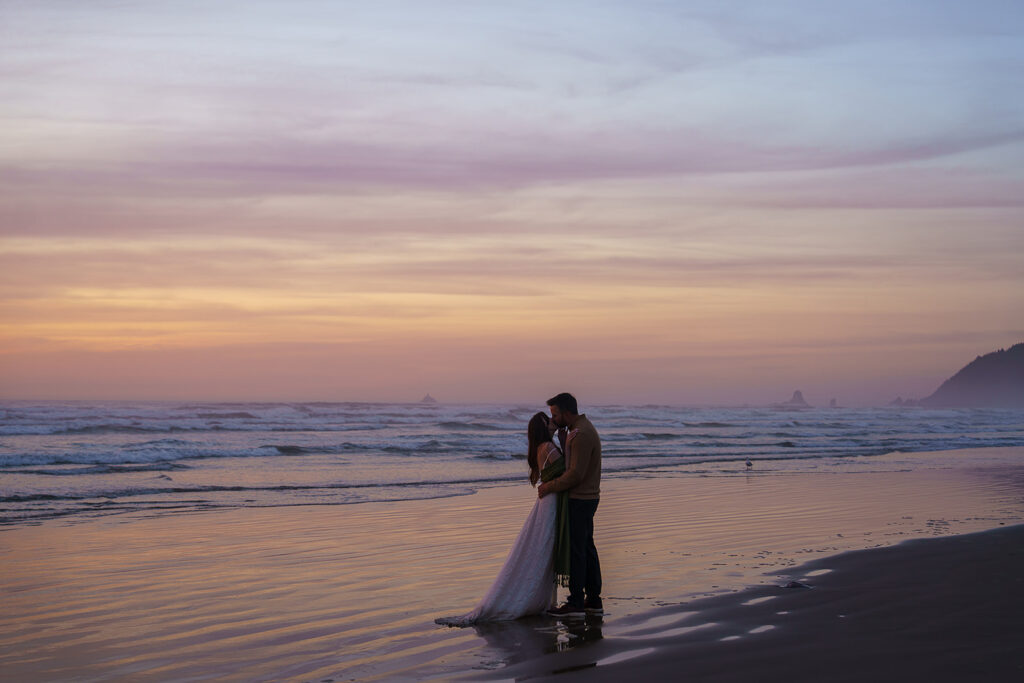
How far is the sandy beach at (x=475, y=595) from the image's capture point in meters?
5.57

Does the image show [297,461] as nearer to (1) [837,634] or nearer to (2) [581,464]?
(2) [581,464]

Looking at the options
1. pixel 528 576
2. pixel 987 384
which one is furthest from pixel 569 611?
pixel 987 384

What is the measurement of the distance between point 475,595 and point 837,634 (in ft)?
9.30

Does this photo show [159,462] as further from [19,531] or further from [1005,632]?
[1005,632]

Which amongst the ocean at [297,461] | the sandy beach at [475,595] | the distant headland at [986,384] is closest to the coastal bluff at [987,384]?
the distant headland at [986,384]

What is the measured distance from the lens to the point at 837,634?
20.2ft

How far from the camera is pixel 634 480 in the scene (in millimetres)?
18594

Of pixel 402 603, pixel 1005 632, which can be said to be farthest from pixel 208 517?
pixel 1005 632

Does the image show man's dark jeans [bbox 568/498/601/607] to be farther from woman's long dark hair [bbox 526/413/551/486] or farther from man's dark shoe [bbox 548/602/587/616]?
woman's long dark hair [bbox 526/413/551/486]

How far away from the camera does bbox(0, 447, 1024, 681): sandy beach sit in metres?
5.57

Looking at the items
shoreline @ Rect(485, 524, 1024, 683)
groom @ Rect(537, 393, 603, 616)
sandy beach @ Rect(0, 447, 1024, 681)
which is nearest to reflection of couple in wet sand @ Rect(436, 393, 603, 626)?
groom @ Rect(537, 393, 603, 616)

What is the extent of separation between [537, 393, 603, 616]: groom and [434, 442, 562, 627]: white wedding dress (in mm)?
125

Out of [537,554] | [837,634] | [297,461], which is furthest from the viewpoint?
[297,461]

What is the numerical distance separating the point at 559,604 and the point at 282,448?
21352mm
